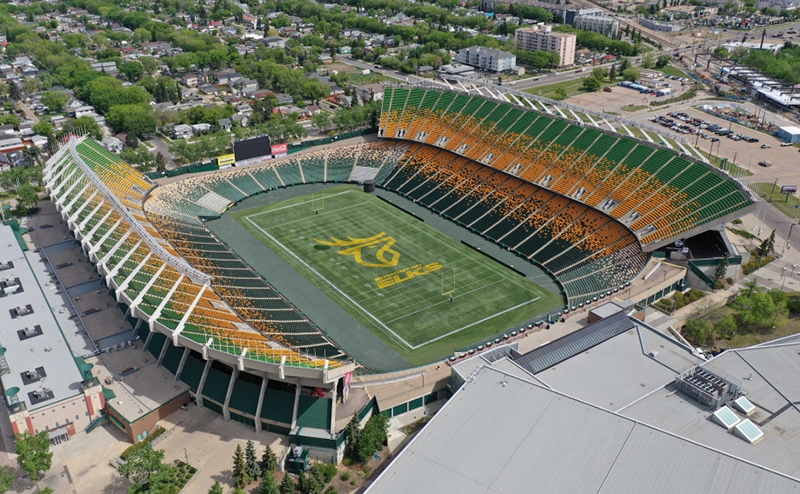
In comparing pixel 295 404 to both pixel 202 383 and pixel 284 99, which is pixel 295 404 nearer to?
pixel 202 383

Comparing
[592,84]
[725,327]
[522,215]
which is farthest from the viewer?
[592,84]

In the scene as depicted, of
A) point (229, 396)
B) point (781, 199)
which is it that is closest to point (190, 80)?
point (229, 396)

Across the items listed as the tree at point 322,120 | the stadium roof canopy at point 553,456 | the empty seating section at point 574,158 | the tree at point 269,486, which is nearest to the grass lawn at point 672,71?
the empty seating section at point 574,158

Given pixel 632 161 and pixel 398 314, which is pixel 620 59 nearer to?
pixel 632 161

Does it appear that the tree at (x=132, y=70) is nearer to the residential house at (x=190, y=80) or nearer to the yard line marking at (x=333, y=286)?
the residential house at (x=190, y=80)

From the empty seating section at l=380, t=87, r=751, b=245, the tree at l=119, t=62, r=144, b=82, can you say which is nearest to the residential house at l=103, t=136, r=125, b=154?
the empty seating section at l=380, t=87, r=751, b=245
